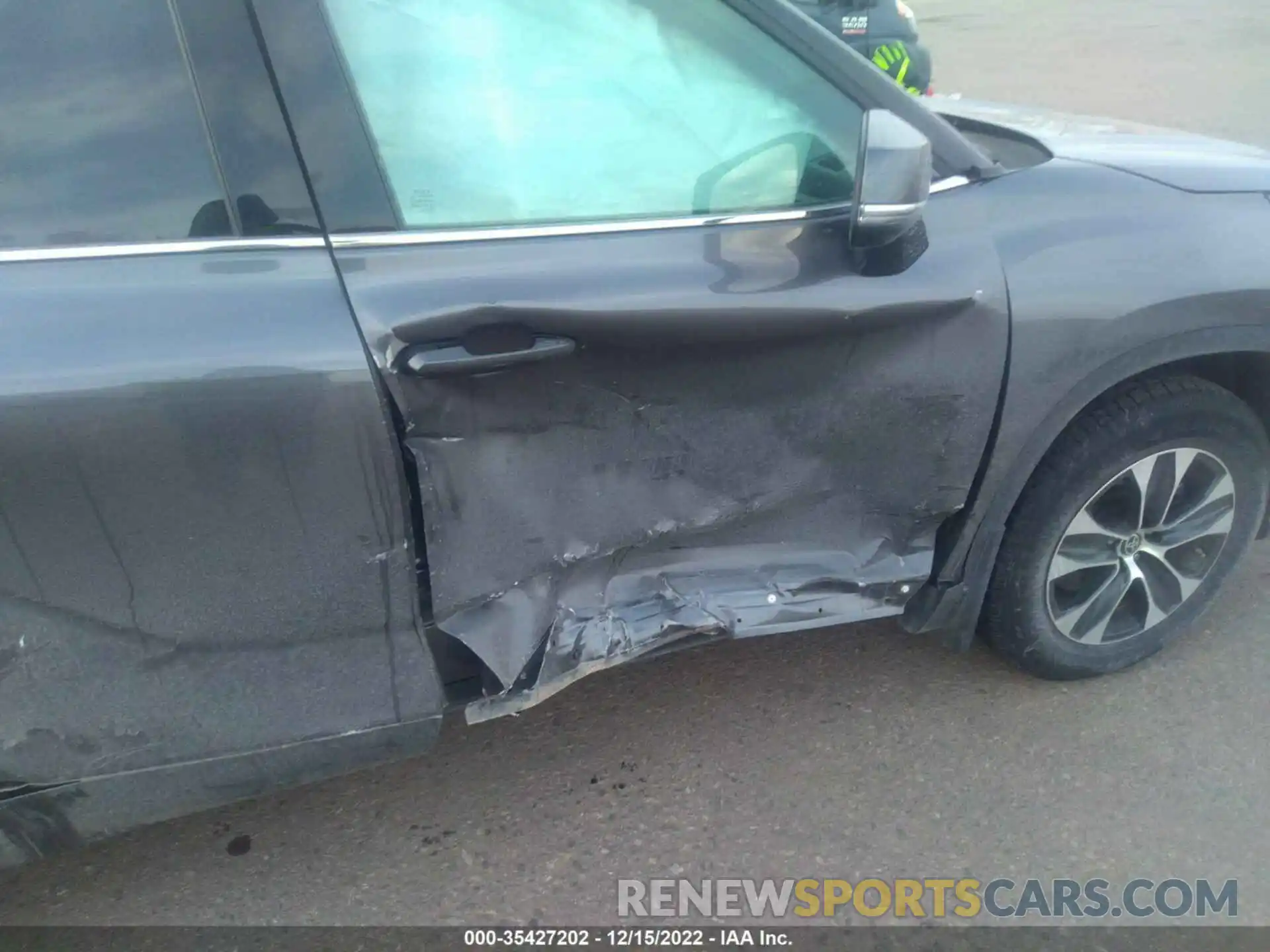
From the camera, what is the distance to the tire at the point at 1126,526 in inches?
91.2

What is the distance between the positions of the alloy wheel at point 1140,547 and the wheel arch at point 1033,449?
20cm

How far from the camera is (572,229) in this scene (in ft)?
6.11

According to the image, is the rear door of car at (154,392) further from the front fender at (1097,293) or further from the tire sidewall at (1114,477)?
the tire sidewall at (1114,477)

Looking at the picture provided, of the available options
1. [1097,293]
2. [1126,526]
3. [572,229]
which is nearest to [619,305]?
[572,229]

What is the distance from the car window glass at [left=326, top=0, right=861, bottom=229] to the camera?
1.79 m

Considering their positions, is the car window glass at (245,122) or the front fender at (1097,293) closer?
the car window glass at (245,122)

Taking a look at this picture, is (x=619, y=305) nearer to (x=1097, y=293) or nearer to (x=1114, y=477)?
(x=1097, y=293)

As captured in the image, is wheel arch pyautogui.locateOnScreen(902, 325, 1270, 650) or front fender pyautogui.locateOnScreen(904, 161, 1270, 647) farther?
wheel arch pyautogui.locateOnScreen(902, 325, 1270, 650)

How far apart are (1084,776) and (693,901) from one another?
99 cm

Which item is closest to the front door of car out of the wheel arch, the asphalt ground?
the wheel arch

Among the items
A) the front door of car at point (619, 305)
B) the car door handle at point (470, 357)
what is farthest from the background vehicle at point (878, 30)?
the car door handle at point (470, 357)

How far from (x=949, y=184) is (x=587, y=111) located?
0.78m

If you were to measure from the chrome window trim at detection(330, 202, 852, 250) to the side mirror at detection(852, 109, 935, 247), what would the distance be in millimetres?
111

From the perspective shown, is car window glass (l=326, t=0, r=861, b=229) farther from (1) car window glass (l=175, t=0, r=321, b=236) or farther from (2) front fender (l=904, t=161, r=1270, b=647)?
(2) front fender (l=904, t=161, r=1270, b=647)
